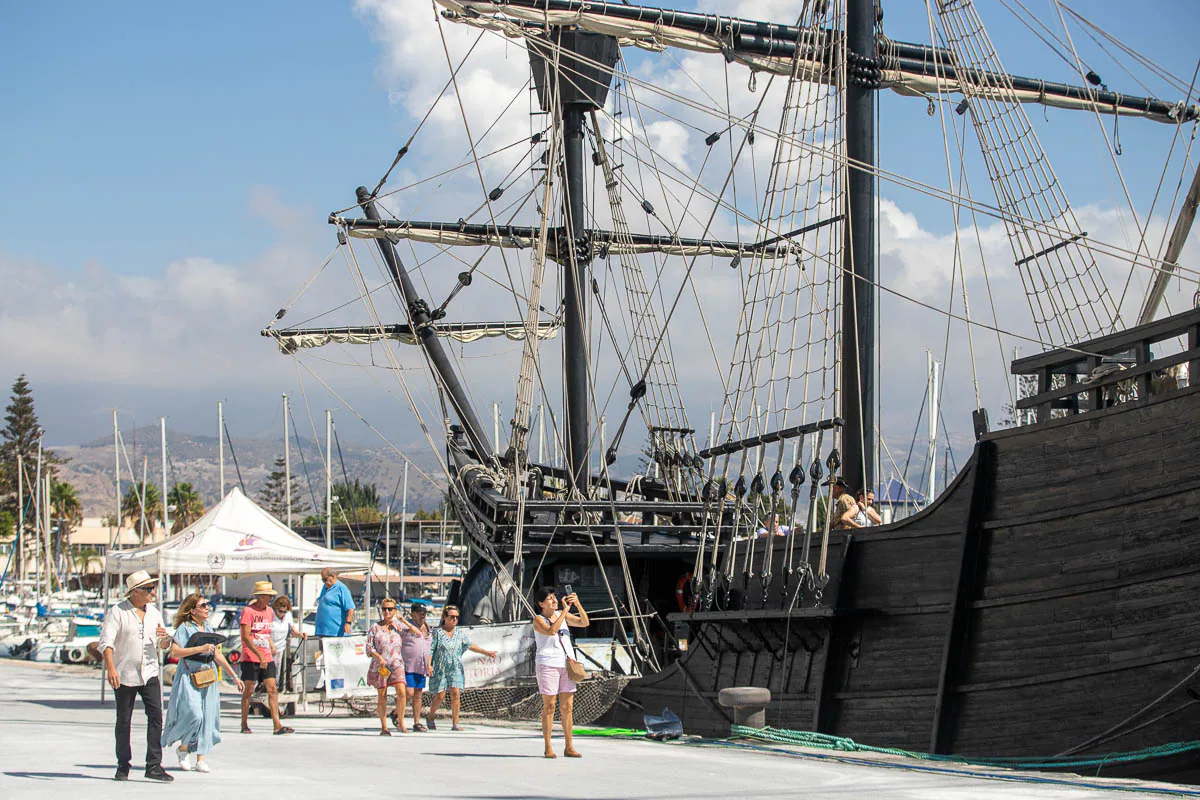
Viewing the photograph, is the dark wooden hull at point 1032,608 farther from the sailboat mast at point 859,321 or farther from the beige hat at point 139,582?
the beige hat at point 139,582

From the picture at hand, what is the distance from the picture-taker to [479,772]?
895cm

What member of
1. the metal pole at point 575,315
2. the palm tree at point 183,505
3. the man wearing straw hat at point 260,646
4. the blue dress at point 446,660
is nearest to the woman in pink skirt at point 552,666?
the man wearing straw hat at point 260,646

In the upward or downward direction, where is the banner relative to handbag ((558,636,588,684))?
downward

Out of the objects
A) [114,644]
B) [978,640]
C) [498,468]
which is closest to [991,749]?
[978,640]

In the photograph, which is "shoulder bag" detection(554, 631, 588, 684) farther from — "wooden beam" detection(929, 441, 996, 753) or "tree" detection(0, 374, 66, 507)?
"tree" detection(0, 374, 66, 507)

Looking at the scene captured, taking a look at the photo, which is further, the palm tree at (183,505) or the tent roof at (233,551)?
the palm tree at (183,505)

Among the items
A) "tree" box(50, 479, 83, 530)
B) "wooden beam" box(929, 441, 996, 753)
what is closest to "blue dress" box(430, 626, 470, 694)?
"wooden beam" box(929, 441, 996, 753)

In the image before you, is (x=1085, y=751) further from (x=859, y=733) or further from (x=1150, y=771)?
(x=859, y=733)

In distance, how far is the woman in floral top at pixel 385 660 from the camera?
12438 mm

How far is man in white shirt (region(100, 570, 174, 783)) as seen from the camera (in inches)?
320

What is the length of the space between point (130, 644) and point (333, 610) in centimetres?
741

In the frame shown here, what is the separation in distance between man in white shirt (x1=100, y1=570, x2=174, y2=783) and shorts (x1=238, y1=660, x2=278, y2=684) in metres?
3.62

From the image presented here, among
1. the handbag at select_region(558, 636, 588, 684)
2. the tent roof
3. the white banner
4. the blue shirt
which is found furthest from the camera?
the tent roof

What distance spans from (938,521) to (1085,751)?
2045 mm
